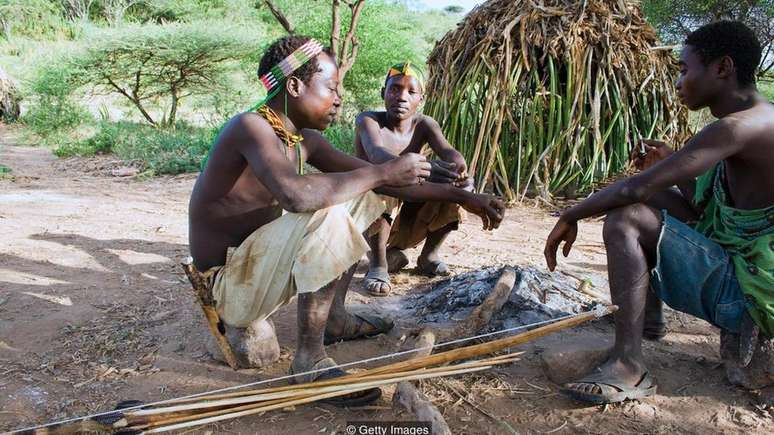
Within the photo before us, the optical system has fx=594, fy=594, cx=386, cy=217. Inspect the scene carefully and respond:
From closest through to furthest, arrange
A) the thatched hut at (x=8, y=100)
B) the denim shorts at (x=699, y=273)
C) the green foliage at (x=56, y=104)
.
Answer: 1. the denim shorts at (x=699, y=273)
2. the green foliage at (x=56, y=104)
3. the thatched hut at (x=8, y=100)

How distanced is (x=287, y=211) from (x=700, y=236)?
154 centimetres

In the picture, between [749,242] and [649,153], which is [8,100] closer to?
[649,153]

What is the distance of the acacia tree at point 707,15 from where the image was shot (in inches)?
364

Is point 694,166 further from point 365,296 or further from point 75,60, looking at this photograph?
point 75,60

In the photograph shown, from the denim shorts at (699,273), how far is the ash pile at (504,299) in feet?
2.23

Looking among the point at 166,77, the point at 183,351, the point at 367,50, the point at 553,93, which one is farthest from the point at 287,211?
the point at 166,77

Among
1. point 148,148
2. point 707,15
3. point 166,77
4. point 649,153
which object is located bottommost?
point 148,148

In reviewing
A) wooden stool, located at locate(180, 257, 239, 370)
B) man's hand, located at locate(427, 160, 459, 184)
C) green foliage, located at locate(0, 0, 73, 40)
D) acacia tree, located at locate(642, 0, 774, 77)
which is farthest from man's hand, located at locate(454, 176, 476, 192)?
green foliage, located at locate(0, 0, 73, 40)

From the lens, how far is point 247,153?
2178mm

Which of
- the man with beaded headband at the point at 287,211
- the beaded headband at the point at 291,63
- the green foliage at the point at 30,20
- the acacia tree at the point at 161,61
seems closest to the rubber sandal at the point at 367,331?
the man with beaded headband at the point at 287,211

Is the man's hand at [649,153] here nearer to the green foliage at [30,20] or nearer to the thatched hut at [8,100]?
the thatched hut at [8,100]

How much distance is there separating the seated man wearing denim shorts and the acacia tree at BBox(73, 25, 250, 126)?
38.1 ft

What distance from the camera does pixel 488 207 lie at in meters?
2.76

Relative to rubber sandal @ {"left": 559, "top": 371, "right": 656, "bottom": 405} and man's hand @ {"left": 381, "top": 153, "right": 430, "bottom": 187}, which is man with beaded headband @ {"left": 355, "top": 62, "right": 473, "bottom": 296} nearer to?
man's hand @ {"left": 381, "top": 153, "right": 430, "bottom": 187}
